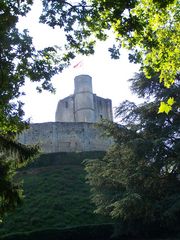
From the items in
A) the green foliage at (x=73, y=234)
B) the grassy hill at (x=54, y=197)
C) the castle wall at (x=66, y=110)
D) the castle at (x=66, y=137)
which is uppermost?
the castle wall at (x=66, y=110)

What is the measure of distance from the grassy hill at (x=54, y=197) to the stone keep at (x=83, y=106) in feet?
47.1

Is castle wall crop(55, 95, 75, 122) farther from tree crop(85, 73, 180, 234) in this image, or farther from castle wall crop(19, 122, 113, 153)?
tree crop(85, 73, 180, 234)

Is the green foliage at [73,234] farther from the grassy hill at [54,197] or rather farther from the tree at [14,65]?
the tree at [14,65]

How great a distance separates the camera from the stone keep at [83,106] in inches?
1948

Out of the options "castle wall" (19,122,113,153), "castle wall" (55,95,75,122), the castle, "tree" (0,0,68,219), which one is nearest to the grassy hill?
the castle

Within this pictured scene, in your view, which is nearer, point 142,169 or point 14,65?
point 14,65

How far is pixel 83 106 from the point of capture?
162 feet

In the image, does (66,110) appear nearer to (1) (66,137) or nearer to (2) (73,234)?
(1) (66,137)

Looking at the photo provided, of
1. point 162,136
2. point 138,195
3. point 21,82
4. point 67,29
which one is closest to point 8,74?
point 21,82

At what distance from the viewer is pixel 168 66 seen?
8766 mm

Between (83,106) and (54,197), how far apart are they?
23862 millimetres

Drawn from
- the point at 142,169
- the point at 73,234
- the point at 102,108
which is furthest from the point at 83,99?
the point at 142,169

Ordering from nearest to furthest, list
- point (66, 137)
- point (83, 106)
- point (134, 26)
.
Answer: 1. point (134, 26)
2. point (66, 137)
3. point (83, 106)

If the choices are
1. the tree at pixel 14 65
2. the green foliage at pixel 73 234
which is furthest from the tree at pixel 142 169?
the tree at pixel 14 65
